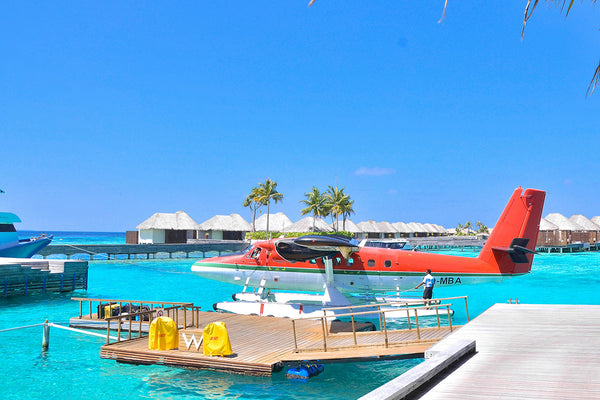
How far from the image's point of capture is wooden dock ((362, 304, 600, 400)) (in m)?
6.62

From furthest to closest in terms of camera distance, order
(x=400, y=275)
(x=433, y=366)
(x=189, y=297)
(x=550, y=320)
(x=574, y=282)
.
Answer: (x=574, y=282), (x=189, y=297), (x=400, y=275), (x=550, y=320), (x=433, y=366)

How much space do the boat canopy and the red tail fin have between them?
3831cm

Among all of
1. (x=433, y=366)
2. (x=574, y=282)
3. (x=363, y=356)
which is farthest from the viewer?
(x=574, y=282)

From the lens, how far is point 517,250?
21.4 metres

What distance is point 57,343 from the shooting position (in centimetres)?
1827

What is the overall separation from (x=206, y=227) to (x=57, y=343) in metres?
68.2

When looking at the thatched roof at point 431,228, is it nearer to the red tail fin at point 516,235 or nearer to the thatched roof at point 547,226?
the thatched roof at point 547,226

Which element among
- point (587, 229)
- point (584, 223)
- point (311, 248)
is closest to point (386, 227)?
point (587, 229)

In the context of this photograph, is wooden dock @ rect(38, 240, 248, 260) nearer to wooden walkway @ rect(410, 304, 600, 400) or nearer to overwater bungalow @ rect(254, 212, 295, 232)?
overwater bungalow @ rect(254, 212, 295, 232)

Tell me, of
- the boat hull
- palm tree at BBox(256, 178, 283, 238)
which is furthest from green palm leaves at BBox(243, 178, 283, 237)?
the boat hull

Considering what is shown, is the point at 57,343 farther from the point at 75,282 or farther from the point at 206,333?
the point at 75,282

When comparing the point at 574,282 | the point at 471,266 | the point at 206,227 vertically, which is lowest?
the point at 574,282

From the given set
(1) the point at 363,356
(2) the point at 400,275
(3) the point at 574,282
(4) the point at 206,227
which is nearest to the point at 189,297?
(2) the point at 400,275

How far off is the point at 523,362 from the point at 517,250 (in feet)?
46.9
